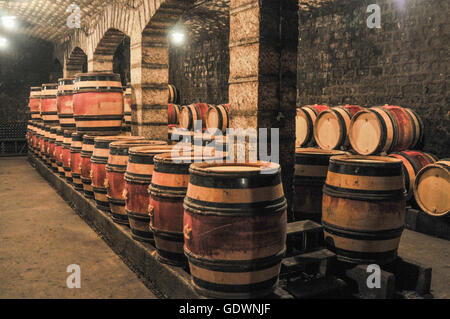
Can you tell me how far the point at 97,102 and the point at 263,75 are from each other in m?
2.33

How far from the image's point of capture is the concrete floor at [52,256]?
2.86m

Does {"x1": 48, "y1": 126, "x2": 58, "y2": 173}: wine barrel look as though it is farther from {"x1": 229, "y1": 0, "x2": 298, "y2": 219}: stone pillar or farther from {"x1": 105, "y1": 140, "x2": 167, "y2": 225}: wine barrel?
{"x1": 229, "y1": 0, "x2": 298, "y2": 219}: stone pillar

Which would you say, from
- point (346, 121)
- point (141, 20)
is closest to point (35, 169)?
point (141, 20)

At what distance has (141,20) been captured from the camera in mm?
5270

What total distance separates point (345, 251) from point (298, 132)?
334 centimetres

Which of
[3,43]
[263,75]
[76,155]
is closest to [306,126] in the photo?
[263,75]

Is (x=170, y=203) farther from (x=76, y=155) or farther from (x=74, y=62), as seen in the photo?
(x=74, y=62)

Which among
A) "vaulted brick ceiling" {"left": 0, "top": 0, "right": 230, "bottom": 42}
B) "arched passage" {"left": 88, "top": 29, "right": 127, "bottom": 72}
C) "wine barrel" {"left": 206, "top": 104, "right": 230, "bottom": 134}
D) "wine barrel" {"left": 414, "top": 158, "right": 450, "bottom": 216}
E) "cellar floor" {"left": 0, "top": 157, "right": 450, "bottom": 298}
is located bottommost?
"cellar floor" {"left": 0, "top": 157, "right": 450, "bottom": 298}

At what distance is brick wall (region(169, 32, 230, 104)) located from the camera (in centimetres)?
1001

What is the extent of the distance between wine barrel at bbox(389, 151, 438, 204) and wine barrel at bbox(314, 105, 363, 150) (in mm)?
694

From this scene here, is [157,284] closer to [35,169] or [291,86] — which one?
[291,86]

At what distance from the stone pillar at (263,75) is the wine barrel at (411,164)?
2.10 meters

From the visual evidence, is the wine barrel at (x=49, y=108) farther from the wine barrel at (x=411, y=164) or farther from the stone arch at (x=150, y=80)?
the wine barrel at (x=411, y=164)

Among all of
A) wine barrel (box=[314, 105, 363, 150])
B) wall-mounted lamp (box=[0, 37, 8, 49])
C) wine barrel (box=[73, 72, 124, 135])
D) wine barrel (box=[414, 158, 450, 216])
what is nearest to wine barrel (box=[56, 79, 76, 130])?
wine barrel (box=[73, 72, 124, 135])
